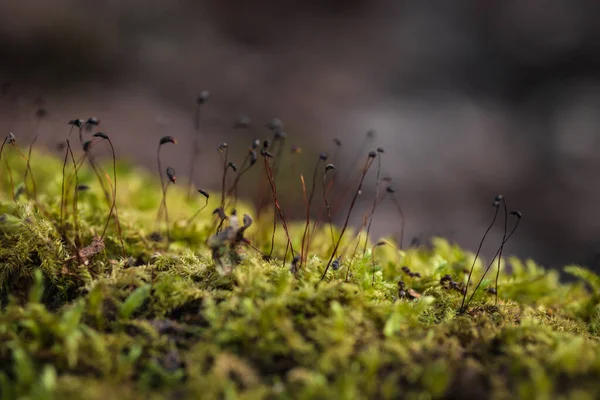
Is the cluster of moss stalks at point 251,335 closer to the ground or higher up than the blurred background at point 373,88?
closer to the ground

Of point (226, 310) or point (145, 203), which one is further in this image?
point (145, 203)

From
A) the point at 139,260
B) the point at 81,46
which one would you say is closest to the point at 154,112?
the point at 81,46

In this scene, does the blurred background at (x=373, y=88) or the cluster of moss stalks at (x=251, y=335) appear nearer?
the cluster of moss stalks at (x=251, y=335)

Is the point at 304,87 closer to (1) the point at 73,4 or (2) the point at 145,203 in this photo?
(1) the point at 73,4

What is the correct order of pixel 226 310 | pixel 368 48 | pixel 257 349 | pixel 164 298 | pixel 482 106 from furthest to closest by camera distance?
pixel 368 48, pixel 482 106, pixel 164 298, pixel 226 310, pixel 257 349

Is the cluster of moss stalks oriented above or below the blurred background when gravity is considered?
below
